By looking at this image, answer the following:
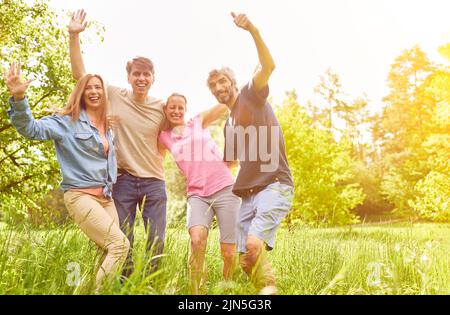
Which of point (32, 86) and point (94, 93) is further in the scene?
point (32, 86)

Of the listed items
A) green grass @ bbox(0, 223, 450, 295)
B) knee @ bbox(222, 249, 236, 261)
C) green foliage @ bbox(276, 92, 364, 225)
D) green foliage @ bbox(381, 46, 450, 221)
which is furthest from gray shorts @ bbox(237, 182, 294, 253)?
green foliage @ bbox(381, 46, 450, 221)

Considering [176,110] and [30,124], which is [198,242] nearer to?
[176,110]

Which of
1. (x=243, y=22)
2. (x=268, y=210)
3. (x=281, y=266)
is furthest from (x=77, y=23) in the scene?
(x=281, y=266)

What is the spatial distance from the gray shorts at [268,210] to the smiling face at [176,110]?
974mm

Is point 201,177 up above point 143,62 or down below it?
below

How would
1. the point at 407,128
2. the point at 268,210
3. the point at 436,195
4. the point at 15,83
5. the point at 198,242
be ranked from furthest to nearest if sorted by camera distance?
the point at 407,128, the point at 436,195, the point at 198,242, the point at 268,210, the point at 15,83

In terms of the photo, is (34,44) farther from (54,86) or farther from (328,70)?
(328,70)

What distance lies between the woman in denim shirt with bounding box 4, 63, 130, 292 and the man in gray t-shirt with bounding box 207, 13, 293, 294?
2.98 ft

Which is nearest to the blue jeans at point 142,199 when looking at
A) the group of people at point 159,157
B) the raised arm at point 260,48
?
the group of people at point 159,157

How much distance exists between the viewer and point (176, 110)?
166 inches

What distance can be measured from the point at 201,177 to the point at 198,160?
0.55 ft

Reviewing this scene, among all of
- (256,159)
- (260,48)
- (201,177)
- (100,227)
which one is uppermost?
(260,48)

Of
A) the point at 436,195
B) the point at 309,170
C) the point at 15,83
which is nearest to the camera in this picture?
the point at 15,83
